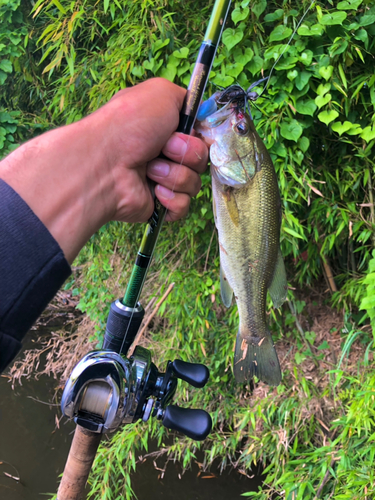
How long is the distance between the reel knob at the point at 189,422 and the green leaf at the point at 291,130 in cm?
135

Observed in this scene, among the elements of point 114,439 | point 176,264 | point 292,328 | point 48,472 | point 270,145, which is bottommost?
point 48,472

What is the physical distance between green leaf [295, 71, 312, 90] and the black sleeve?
1515 millimetres

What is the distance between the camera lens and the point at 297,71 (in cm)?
168

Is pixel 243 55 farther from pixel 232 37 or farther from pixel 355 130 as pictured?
pixel 355 130

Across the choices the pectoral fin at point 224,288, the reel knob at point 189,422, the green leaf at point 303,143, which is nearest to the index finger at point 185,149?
the pectoral fin at point 224,288

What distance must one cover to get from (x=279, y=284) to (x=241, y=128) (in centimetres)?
53

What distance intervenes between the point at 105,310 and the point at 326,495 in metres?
1.94

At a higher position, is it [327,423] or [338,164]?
[338,164]

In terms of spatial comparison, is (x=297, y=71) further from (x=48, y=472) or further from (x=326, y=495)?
(x=48, y=472)

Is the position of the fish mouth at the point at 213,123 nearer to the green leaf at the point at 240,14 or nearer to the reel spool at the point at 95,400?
the reel spool at the point at 95,400

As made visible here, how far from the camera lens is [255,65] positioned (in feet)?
5.71

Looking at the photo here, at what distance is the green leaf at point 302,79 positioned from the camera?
1.67m

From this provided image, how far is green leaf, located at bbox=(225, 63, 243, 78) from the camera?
174 centimetres

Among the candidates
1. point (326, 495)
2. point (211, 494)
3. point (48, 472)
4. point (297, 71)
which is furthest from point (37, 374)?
point (297, 71)
